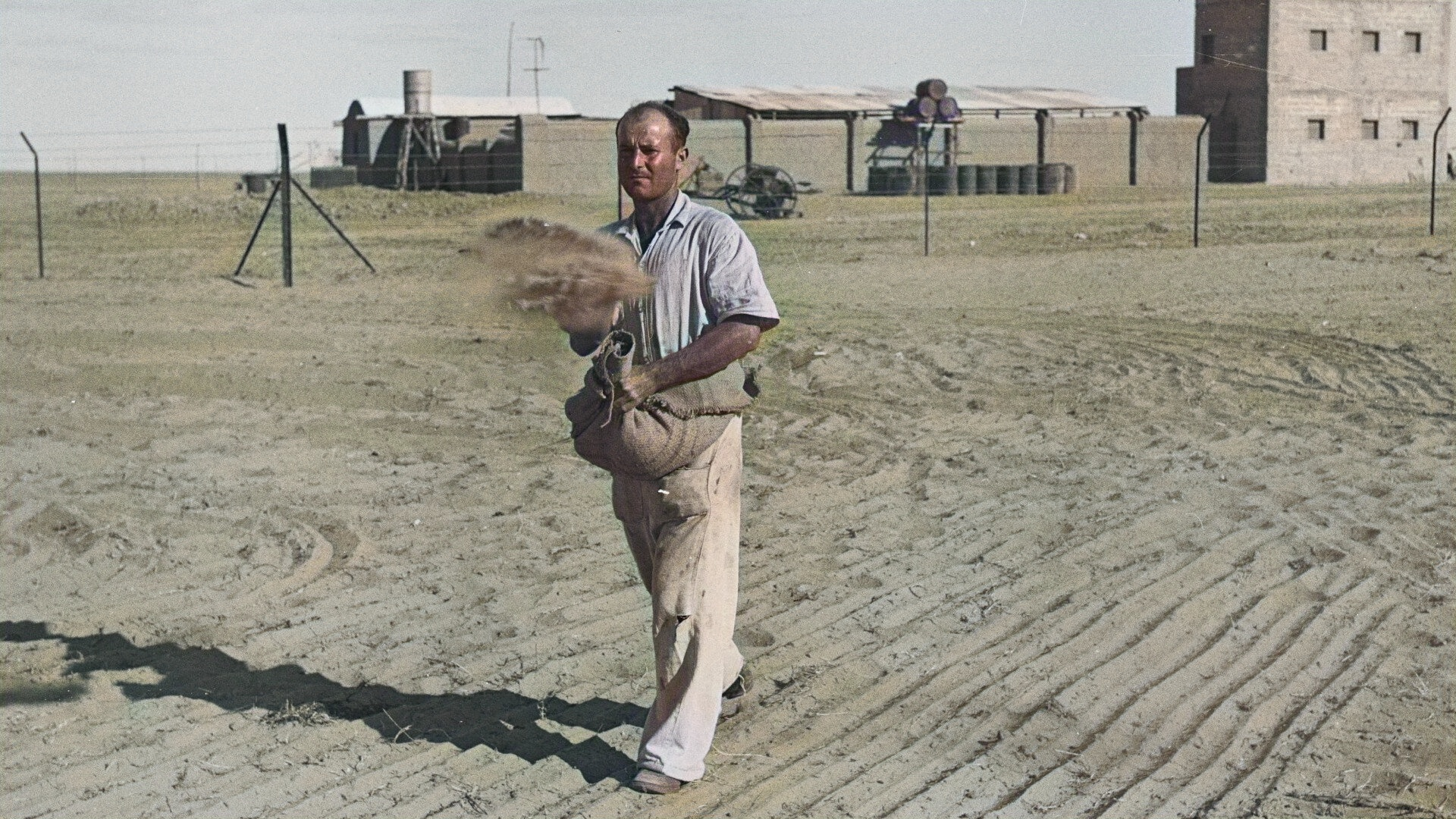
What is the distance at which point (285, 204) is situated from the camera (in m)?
15.0

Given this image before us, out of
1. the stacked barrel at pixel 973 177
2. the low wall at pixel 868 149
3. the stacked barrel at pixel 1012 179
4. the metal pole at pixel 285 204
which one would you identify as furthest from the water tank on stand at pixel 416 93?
the metal pole at pixel 285 204

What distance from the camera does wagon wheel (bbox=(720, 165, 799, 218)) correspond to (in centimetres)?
2470

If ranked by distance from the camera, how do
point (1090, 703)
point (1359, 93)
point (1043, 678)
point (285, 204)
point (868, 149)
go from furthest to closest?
point (1359, 93) → point (868, 149) → point (285, 204) → point (1043, 678) → point (1090, 703)

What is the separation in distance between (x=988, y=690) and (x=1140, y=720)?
1.55 ft

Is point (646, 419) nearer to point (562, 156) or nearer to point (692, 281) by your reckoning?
point (692, 281)

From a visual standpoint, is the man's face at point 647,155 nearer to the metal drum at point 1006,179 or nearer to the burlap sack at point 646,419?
the burlap sack at point 646,419

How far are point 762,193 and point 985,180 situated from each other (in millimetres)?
9307

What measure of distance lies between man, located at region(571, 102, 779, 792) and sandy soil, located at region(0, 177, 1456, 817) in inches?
8.7

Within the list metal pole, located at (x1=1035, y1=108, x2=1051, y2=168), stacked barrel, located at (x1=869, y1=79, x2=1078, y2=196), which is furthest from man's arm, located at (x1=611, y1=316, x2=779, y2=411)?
metal pole, located at (x1=1035, y1=108, x2=1051, y2=168)

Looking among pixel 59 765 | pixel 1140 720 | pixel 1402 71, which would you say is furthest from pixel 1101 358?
pixel 1402 71

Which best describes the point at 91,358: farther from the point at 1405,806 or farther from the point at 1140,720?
the point at 1405,806

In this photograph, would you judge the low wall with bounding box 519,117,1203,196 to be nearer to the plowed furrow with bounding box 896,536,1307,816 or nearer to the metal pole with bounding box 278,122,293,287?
the metal pole with bounding box 278,122,293,287

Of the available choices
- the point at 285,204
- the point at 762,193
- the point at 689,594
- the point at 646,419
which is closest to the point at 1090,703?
the point at 689,594

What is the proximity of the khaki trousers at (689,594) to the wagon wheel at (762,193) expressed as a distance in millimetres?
20467
